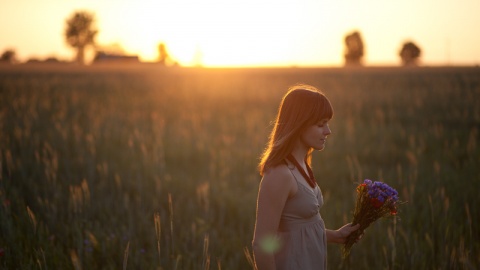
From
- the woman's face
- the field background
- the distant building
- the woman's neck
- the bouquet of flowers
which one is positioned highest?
the distant building

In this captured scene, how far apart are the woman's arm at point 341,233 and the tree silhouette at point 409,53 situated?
304 feet

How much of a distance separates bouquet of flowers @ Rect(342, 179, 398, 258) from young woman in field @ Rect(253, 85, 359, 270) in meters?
0.18

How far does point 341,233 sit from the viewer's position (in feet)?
6.75

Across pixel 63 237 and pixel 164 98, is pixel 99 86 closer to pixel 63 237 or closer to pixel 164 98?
pixel 164 98

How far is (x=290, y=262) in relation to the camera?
6.22 ft

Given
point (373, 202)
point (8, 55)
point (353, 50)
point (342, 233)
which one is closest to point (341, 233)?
point (342, 233)

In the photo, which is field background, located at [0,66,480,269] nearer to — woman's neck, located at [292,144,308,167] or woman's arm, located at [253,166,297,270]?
woman's arm, located at [253,166,297,270]

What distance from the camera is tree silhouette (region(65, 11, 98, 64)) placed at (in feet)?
275

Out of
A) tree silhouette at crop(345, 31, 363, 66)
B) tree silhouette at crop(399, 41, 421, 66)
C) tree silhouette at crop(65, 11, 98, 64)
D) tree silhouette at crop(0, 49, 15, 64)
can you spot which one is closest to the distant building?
tree silhouette at crop(65, 11, 98, 64)

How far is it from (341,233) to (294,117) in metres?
0.56

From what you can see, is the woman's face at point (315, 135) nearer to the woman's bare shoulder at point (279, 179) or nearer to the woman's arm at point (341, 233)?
the woman's bare shoulder at point (279, 179)

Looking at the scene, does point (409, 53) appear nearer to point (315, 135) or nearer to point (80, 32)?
point (80, 32)

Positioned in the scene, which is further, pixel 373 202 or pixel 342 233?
pixel 342 233

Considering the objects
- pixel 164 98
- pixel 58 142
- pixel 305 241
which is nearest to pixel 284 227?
pixel 305 241
